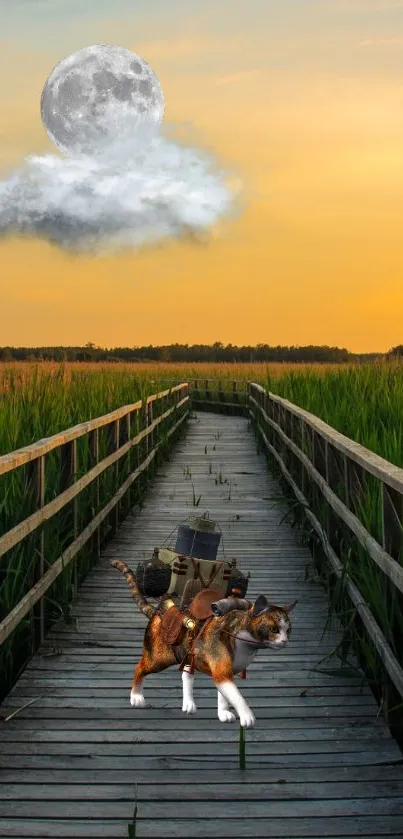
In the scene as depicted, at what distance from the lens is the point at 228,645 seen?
2.67 metres

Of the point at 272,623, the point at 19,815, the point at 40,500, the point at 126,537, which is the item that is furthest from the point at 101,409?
the point at 272,623

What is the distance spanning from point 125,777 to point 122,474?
22.6 feet

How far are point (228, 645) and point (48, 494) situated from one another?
474cm

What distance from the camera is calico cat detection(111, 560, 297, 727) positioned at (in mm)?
2492

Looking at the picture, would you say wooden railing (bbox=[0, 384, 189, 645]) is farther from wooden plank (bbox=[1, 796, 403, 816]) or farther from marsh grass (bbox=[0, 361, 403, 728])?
wooden plank (bbox=[1, 796, 403, 816])

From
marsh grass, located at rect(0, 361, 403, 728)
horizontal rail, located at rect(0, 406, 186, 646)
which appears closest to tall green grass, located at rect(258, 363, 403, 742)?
marsh grass, located at rect(0, 361, 403, 728)

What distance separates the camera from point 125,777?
387 centimetres

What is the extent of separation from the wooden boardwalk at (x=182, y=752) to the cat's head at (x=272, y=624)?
4.08 feet

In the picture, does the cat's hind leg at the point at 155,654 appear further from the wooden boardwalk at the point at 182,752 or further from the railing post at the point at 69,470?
the railing post at the point at 69,470

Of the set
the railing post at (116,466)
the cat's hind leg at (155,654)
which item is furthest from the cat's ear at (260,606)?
the railing post at (116,466)

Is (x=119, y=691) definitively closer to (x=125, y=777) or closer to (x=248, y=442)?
(x=125, y=777)

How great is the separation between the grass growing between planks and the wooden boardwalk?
7.5 inches

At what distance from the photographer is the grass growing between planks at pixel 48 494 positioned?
551 cm

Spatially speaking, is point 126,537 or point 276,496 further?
point 276,496
